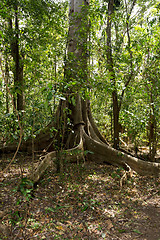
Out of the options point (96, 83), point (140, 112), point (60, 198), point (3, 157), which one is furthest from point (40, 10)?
point (60, 198)

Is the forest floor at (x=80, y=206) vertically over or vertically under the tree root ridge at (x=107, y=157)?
under

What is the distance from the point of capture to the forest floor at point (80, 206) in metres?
2.89

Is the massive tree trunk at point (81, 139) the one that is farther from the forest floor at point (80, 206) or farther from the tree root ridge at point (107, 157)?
the forest floor at point (80, 206)

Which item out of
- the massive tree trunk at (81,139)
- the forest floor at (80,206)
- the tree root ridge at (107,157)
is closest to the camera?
the forest floor at (80,206)

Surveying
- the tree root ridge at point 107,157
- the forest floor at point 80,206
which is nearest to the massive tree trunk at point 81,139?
the tree root ridge at point 107,157

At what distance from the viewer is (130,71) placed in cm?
580

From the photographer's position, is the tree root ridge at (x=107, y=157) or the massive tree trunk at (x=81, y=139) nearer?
the massive tree trunk at (x=81, y=139)

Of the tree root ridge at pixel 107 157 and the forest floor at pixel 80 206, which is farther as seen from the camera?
the tree root ridge at pixel 107 157

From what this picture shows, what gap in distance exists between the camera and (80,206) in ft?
12.0

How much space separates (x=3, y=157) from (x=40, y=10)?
4.79 meters

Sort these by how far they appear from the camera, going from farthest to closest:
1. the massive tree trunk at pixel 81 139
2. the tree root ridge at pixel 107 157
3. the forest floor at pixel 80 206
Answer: the tree root ridge at pixel 107 157, the massive tree trunk at pixel 81 139, the forest floor at pixel 80 206

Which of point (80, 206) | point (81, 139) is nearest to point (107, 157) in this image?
point (81, 139)

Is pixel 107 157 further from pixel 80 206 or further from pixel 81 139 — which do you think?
pixel 80 206

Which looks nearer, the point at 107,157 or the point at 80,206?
the point at 80,206
